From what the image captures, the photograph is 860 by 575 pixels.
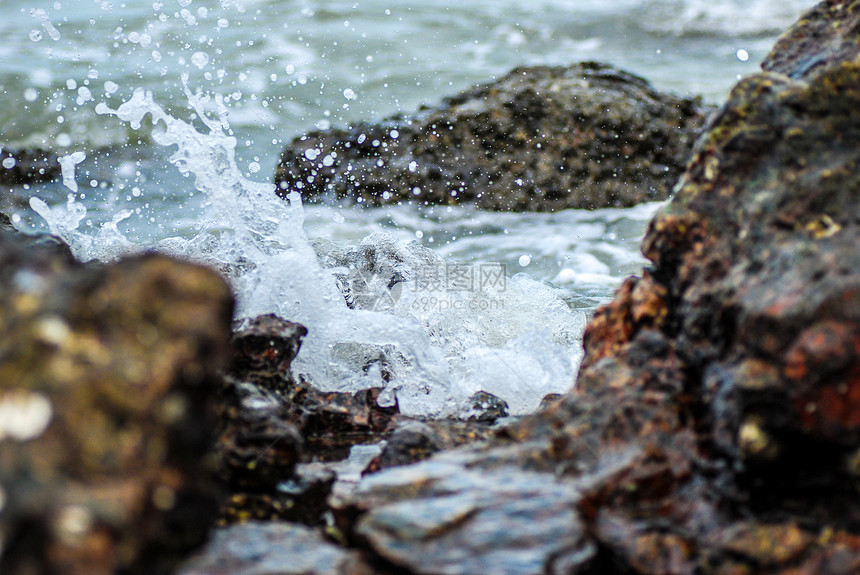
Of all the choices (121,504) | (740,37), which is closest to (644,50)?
(740,37)

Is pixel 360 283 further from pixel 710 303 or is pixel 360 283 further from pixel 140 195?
pixel 140 195

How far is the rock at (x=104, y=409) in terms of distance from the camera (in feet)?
3.43

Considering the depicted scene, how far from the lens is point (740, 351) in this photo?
1.57m

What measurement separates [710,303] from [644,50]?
1216cm

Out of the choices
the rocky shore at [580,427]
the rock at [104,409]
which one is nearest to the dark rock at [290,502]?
the rocky shore at [580,427]

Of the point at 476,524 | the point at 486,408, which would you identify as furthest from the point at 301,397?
the point at 476,524

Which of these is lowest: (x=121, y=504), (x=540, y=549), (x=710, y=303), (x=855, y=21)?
(x=540, y=549)

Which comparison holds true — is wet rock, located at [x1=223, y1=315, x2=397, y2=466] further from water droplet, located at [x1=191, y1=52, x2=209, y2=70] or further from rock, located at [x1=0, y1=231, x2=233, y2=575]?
water droplet, located at [x1=191, y1=52, x2=209, y2=70]

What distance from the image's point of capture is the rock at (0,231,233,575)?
105 cm

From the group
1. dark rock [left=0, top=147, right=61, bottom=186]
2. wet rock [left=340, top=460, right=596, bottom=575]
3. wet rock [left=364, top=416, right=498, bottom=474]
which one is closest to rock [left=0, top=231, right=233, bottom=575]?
wet rock [left=340, top=460, right=596, bottom=575]

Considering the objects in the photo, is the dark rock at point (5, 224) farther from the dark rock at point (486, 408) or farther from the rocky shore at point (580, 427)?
the dark rock at point (486, 408)

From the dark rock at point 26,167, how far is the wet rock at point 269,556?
6645 mm

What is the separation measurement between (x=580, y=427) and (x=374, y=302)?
2.47 m

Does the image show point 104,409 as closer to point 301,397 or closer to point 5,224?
point 301,397
